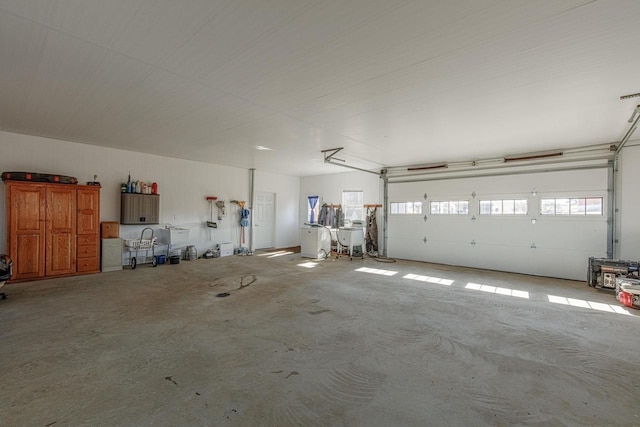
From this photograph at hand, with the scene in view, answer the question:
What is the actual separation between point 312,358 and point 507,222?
6.54 meters

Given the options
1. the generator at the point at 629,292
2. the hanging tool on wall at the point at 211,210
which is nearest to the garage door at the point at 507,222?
the generator at the point at 629,292

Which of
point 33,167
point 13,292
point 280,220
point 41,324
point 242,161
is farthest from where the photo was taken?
point 280,220

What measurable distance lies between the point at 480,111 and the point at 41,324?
6536 mm

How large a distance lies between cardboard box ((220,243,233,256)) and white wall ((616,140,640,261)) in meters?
9.73

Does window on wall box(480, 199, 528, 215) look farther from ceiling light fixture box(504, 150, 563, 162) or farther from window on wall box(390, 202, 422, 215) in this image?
window on wall box(390, 202, 422, 215)

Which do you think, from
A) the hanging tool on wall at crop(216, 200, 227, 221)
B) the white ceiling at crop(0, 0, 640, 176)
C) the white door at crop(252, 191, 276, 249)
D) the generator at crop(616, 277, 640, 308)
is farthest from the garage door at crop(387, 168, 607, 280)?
the hanging tool on wall at crop(216, 200, 227, 221)

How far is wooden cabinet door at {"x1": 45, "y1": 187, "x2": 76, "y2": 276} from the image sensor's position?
5.74 m

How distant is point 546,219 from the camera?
6.52 metres

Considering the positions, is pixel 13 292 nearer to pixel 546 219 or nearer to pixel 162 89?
pixel 162 89

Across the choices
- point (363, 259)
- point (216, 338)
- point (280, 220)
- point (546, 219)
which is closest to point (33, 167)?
point (216, 338)

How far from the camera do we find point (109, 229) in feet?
21.6

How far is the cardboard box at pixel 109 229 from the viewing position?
6527 millimetres

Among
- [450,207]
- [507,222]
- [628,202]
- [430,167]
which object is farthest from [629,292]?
[430,167]

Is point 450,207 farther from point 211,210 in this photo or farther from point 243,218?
point 211,210
